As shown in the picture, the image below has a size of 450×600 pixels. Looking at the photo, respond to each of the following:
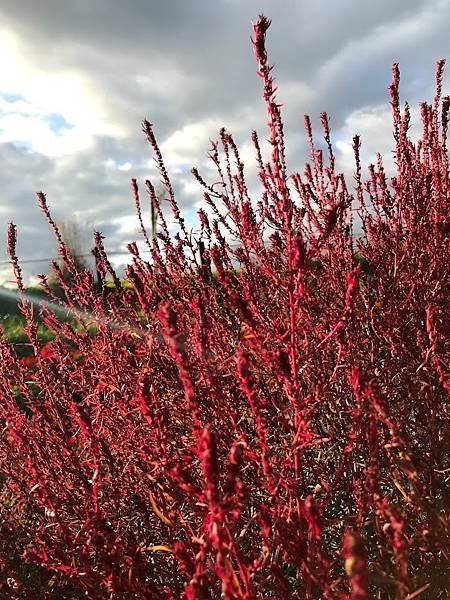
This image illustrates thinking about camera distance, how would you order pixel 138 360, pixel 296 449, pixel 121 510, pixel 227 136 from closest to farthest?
pixel 296 449 → pixel 121 510 → pixel 138 360 → pixel 227 136

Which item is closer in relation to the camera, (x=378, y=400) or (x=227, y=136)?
(x=378, y=400)

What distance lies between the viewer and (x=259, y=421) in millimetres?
1136

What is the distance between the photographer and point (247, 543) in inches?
76.0

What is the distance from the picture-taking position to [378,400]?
1118mm

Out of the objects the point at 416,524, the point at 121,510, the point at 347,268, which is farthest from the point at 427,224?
the point at 121,510

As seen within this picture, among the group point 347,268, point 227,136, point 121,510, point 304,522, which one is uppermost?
point 227,136

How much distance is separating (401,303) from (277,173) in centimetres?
99

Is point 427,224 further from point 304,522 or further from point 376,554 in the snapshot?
point 304,522

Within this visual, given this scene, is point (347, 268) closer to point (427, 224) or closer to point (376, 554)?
point (427, 224)

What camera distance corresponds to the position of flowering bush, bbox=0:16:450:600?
122cm

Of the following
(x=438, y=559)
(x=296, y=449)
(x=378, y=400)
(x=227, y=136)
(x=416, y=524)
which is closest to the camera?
(x=378, y=400)

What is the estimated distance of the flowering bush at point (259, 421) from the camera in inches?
47.9

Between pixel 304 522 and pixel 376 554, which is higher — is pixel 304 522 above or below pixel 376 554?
above

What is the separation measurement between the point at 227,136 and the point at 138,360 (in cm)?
120
